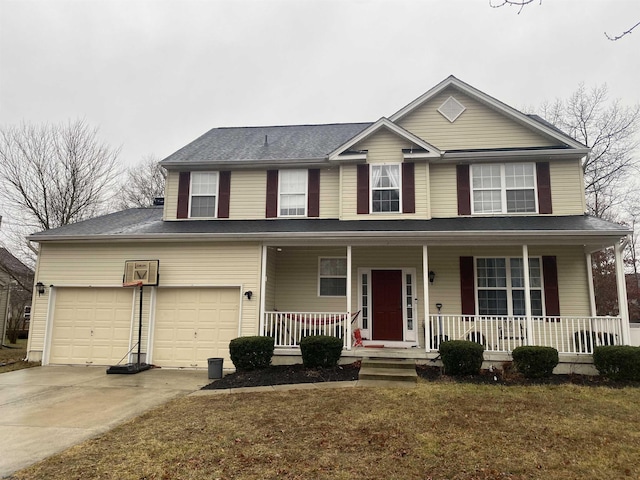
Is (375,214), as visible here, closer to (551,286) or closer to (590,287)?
(551,286)

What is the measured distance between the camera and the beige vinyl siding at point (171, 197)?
12.6 metres

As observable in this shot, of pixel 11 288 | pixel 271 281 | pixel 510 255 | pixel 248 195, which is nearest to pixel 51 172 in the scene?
pixel 11 288

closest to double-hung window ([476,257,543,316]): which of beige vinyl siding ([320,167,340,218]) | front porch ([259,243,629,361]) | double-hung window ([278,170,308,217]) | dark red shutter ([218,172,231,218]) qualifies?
front porch ([259,243,629,361])

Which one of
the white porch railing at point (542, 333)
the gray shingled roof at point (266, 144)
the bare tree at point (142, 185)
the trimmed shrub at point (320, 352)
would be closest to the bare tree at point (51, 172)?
the bare tree at point (142, 185)

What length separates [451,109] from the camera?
1236 cm

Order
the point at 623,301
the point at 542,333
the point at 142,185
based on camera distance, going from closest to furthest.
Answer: the point at 623,301 < the point at 542,333 < the point at 142,185

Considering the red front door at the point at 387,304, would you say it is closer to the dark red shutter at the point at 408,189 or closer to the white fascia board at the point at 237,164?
the dark red shutter at the point at 408,189

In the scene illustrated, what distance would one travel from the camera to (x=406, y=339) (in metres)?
11.1

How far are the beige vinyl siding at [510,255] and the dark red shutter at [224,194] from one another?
20.6 feet

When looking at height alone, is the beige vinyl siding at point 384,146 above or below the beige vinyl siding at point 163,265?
above

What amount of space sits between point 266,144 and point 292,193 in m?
2.45

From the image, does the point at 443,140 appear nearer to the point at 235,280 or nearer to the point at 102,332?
the point at 235,280

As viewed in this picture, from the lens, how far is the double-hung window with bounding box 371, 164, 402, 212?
11625mm

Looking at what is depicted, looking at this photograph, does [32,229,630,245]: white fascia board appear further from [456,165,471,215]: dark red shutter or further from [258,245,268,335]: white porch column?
[456,165,471,215]: dark red shutter
